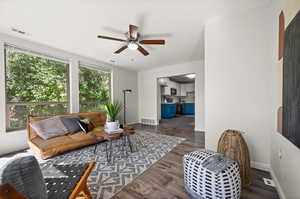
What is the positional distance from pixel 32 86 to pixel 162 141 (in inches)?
143

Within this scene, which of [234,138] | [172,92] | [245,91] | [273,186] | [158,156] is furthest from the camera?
[172,92]

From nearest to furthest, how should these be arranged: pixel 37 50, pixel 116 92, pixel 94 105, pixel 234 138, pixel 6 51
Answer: pixel 234 138
pixel 6 51
pixel 37 50
pixel 94 105
pixel 116 92

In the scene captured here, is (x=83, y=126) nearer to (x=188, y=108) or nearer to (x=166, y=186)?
(x=166, y=186)

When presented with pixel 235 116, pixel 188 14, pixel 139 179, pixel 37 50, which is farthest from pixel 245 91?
pixel 37 50

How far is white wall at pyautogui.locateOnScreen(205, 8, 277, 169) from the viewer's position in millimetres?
1736

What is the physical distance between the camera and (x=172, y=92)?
804cm

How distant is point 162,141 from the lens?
10.3 feet

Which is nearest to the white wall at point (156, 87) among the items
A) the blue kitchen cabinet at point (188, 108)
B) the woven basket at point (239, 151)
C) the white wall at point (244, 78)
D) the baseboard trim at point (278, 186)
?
the white wall at point (244, 78)

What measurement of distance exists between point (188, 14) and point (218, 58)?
0.91 meters

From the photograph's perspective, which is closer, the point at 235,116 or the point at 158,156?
the point at 235,116

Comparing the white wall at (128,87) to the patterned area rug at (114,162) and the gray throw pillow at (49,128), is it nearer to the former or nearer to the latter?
the gray throw pillow at (49,128)

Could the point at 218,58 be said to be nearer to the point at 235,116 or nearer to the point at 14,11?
the point at 235,116

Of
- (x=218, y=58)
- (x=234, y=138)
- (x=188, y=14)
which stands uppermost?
(x=188, y=14)

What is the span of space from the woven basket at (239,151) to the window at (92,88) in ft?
13.2
